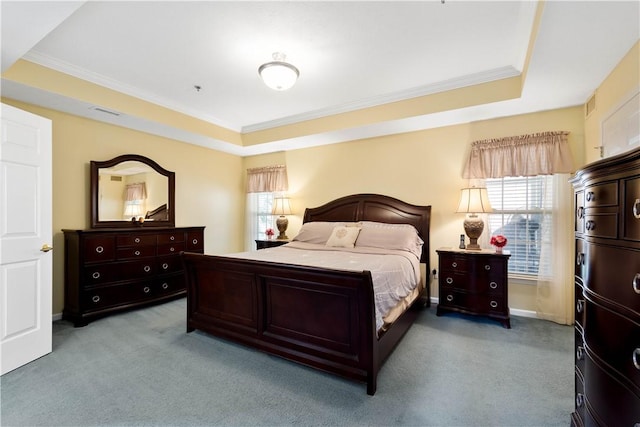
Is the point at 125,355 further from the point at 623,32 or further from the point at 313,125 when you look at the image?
the point at 623,32

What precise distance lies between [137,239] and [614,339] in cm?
422

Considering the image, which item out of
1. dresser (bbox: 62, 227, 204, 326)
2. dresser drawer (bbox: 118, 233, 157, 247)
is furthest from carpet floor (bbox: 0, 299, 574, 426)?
dresser drawer (bbox: 118, 233, 157, 247)

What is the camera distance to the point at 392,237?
3486mm

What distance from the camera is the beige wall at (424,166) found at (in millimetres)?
3326

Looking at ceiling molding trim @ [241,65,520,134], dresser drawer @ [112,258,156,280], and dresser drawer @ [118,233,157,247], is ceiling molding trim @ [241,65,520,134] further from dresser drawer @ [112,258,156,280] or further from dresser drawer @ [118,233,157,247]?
dresser drawer @ [112,258,156,280]

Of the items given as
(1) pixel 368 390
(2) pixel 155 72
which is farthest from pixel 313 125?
(1) pixel 368 390

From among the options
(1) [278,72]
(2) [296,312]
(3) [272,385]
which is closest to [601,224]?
(2) [296,312]

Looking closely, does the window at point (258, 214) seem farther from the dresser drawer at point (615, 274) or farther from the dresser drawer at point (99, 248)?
the dresser drawer at point (615, 274)

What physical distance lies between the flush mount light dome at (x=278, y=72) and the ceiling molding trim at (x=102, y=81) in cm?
182

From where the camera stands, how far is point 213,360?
7.57ft

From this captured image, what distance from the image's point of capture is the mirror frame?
11.5ft

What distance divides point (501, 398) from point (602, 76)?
9.11 ft

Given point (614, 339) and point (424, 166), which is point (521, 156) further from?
point (614, 339)

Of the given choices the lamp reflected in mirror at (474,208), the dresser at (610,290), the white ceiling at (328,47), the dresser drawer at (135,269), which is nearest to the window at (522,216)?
the lamp reflected in mirror at (474,208)
